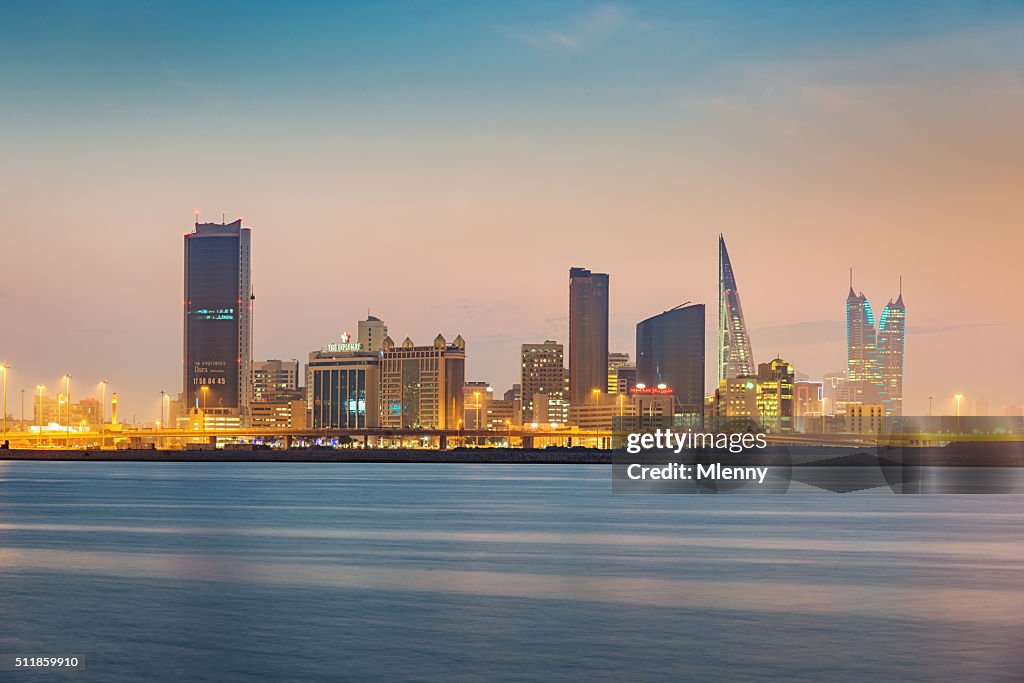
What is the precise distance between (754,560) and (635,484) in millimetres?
80345

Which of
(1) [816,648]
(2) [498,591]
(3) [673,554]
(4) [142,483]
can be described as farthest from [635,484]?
(1) [816,648]

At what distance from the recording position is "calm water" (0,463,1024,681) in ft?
82.1

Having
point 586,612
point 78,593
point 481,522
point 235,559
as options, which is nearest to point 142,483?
point 481,522

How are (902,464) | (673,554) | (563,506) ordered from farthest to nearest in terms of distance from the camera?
(902,464) < (563,506) < (673,554)

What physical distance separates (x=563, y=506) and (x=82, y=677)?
2271 inches

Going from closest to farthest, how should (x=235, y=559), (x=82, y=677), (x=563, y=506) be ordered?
(x=82, y=677) < (x=235, y=559) < (x=563, y=506)

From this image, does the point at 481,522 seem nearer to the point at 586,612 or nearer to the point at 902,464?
the point at 586,612

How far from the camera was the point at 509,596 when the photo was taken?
114 ft

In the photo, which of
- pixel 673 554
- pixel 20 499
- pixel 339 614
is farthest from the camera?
pixel 20 499

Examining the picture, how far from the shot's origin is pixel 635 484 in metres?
126

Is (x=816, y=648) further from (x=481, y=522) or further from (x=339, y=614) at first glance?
(x=481, y=522)

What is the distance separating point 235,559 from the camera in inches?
1741

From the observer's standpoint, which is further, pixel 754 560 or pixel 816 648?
pixel 754 560

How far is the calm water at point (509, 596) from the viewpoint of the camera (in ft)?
82.1
